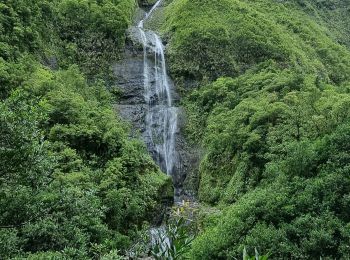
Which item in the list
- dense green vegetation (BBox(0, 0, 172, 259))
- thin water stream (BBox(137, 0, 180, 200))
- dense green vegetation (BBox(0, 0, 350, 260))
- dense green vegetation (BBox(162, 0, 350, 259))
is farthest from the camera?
thin water stream (BBox(137, 0, 180, 200))

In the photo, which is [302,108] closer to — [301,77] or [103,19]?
[301,77]

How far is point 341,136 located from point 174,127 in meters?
12.7

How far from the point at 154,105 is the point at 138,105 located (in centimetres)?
107

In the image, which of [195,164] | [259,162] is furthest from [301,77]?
[195,164]

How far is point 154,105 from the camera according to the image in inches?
973

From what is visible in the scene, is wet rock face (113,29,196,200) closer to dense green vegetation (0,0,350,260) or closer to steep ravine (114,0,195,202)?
steep ravine (114,0,195,202)

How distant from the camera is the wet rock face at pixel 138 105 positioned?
70.4 ft

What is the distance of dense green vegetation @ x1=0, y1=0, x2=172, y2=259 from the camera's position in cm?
850

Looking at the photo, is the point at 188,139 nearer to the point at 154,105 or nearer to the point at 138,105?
the point at 154,105

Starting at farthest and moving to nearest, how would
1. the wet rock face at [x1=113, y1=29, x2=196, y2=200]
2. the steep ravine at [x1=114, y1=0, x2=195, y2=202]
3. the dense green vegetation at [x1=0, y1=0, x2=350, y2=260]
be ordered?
the steep ravine at [x1=114, y1=0, x2=195, y2=202] → the wet rock face at [x1=113, y1=29, x2=196, y2=200] → the dense green vegetation at [x1=0, y1=0, x2=350, y2=260]

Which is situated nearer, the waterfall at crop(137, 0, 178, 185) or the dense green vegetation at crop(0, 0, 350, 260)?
the dense green vegetation at crop(0, 0, 350, 260)

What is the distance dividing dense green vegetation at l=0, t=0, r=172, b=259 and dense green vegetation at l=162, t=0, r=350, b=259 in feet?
11.1

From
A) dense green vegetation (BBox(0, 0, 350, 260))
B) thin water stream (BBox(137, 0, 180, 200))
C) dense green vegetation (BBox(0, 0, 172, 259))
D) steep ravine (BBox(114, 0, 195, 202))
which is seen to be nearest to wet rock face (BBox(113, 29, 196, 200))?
steep ravine (BBox(114, 0, 195, 202))

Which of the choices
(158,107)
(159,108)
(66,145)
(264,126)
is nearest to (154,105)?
(158,107)
